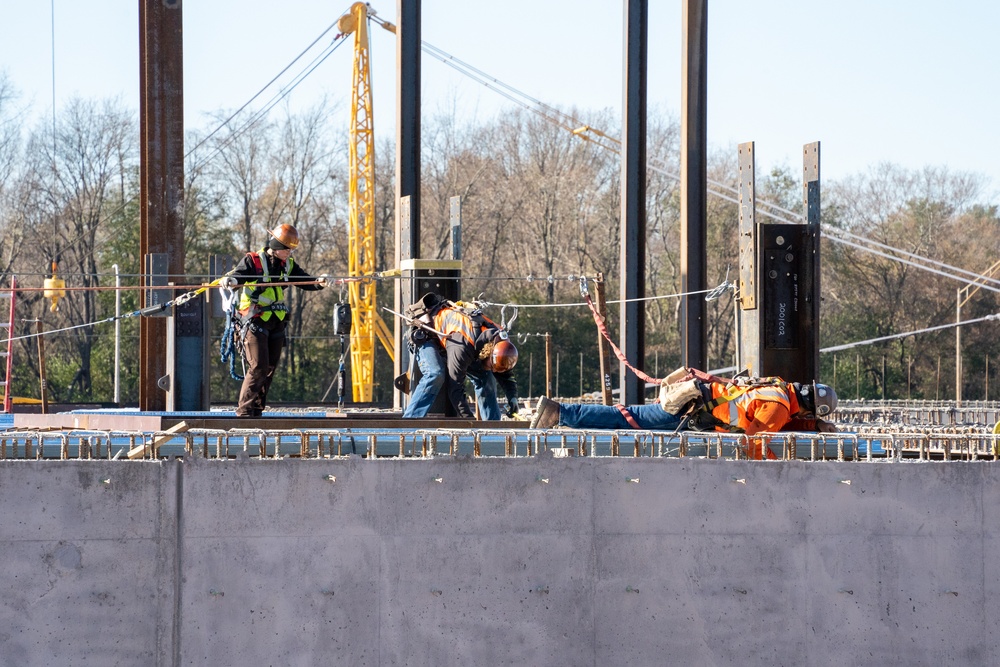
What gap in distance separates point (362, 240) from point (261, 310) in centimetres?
4224

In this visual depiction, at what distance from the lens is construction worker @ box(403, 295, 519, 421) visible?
38.7ft

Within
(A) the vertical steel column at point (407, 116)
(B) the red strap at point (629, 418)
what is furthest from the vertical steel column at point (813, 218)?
(A) the vertical steel column at point (407, 116)

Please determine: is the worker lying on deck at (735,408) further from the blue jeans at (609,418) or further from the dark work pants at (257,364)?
the dark work pants at (257,364)

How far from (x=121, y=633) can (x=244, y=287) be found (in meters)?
4.44

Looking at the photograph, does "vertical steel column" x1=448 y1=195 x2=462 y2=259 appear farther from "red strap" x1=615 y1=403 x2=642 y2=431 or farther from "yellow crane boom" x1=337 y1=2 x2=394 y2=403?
"yellow crane boom" x1=337 y1=2 x2=394 y2=403

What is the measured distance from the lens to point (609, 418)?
10.3 m

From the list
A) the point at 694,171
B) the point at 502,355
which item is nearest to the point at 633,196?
the point at 694,171

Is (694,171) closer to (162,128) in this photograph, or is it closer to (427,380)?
(427,380)

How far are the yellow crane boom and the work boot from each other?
39581 mm

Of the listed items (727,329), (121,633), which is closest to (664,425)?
(121,633)

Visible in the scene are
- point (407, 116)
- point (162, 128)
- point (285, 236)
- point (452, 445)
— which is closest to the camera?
point (452, 445)

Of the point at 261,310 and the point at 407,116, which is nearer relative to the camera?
the point at 261,310

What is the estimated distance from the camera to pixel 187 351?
12.9m

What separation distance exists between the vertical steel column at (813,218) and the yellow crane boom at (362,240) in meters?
38.5
